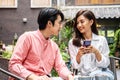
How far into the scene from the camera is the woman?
298 cm

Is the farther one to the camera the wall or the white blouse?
the wall

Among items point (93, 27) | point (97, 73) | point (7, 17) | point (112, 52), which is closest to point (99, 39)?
point (93, 27)

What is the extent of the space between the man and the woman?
0.39 metres

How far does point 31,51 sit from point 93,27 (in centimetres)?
104

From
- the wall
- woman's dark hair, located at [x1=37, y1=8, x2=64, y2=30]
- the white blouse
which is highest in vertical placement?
woman's dark hair, located at [x1=37, y1=8, x2=64, y2=30]

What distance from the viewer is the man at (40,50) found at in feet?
7.89

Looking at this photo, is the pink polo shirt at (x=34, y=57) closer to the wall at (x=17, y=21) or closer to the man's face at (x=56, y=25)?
the man's face at (x=56, y=25)

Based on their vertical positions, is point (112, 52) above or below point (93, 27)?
below

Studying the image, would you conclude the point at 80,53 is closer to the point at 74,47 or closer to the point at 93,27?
the point at 74,47

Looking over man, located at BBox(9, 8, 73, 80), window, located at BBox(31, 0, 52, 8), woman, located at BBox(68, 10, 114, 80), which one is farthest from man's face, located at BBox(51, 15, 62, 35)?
window, located at BBox(31, 0, 52, 8)

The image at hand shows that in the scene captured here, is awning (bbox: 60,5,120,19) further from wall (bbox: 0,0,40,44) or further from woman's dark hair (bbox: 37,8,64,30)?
woman's dark hair (bbox: 37,8,64,30)

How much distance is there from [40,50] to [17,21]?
1676cm

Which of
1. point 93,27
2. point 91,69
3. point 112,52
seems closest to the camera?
point 91,69

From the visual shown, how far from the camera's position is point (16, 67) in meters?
2.34
